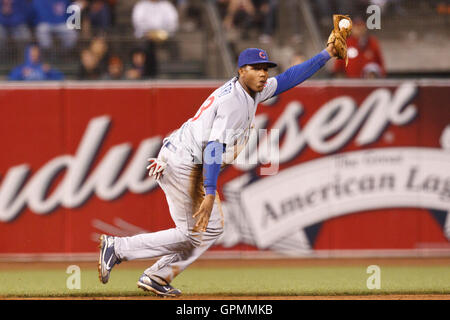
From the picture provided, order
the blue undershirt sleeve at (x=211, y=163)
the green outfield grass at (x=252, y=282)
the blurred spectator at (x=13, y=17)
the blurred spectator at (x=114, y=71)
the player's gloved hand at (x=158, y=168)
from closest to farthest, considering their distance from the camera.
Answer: the blue undershirt sleeve at (x=211, y=163), the player's gloved hand at (x=158, y=168), the green outfield grass at (x=252, y=282), the blurred spectator at (x=114, y=71), the blurred spectator at (x=13, y=17)

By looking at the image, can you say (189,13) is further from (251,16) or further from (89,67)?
(89,67)

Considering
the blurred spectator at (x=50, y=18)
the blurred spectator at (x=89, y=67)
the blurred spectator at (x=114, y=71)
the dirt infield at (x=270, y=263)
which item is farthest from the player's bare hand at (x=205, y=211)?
the blurred spectator at (x=50, y=18)

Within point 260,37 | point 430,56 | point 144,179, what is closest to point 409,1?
point 430,56

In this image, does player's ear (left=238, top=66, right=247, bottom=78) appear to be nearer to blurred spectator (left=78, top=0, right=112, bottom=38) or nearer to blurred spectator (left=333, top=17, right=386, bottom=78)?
blurred spectator (left=333, top=17, right=386, bottom=78)

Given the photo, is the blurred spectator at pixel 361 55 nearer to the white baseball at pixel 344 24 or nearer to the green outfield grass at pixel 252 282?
the green outfield grass at pixel 252 282

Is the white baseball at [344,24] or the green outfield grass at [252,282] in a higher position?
the white baseball at [344,24]

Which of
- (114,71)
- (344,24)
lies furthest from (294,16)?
(344,24)

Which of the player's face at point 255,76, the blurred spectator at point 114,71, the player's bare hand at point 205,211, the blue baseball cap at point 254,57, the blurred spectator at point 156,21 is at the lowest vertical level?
the player's bare hand at point 205,211

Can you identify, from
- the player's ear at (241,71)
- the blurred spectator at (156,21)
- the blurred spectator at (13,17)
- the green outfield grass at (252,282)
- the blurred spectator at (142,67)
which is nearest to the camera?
the player's ear at (241,71)
